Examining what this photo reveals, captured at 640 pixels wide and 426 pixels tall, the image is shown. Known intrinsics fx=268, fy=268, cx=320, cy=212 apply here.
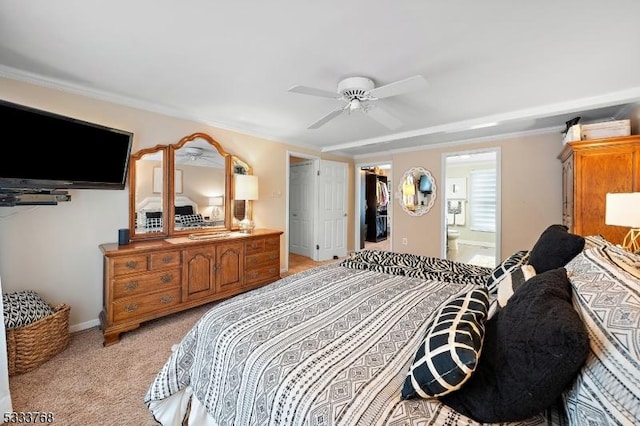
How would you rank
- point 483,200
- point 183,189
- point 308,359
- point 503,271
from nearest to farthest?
point 308,359
point 503,271
point 183,189
point 483,200

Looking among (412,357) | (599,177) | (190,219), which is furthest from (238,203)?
(599,177)

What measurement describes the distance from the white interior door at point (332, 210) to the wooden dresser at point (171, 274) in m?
1.99

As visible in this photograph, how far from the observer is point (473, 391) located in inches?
32.3

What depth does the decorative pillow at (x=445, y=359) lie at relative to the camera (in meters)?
0.80

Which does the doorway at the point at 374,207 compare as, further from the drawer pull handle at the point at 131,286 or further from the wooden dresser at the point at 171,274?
the drawer pull handle at the point at 131,286

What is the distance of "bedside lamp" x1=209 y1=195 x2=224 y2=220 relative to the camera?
3531 mm

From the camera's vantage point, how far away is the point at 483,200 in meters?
6.73

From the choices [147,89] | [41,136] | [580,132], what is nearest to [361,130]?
[580,132]

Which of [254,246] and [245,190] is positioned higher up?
[245,190]

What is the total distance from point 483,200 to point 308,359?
23.3ft

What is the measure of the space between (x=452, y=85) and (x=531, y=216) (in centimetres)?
274

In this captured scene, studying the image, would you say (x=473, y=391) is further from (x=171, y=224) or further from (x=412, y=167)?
(x=412, y=167)

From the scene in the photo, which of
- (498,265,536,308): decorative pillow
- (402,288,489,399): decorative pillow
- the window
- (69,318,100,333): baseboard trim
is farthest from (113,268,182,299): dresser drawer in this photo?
the window

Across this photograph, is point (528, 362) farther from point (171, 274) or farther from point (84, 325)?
point (84, 325)
